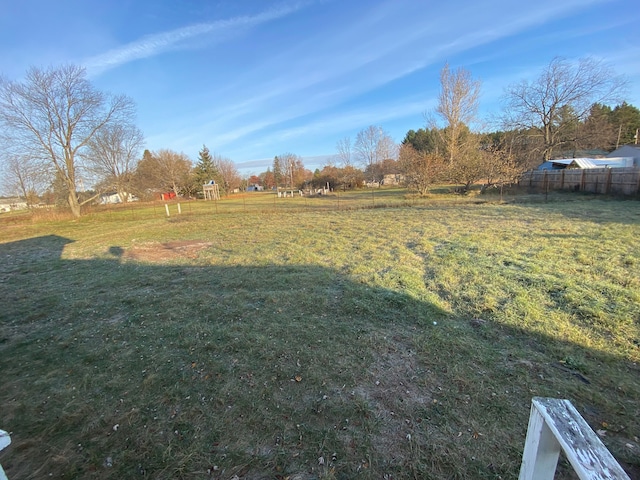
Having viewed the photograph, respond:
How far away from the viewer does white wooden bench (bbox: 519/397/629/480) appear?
0.72 meters

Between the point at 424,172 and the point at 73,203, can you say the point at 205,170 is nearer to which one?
the point at 73,203

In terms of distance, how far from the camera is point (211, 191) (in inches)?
1404

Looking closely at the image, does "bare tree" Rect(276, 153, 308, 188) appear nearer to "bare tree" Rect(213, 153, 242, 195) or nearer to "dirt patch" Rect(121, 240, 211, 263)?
"bare tree" Rect(213, 153, 242, 195)

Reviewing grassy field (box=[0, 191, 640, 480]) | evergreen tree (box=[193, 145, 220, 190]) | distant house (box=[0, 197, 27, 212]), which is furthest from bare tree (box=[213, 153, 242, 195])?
grassy field (box=[0, 191, 640, 480])

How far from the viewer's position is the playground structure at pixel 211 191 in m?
33.7

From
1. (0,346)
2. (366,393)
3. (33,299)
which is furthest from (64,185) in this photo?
(366,393)

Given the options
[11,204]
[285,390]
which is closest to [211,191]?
[11,204]

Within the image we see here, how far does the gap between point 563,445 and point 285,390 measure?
66.9 inches

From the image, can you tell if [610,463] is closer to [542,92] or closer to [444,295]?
[444,295]

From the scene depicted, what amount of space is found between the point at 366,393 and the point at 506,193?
69.7 ft

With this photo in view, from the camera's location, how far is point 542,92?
24359 millimetres

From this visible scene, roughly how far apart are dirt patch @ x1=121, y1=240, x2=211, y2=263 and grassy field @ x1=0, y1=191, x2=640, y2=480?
1.32 metres

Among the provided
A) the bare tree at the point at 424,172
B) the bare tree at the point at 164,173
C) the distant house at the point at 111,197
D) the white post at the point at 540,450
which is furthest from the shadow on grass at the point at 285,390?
the bare tree at the point at 164,173

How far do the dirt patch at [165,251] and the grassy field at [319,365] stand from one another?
132cm
